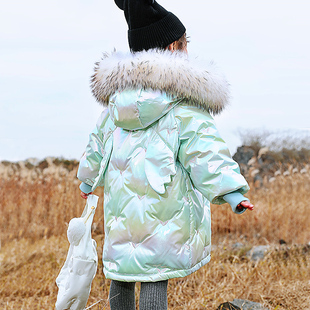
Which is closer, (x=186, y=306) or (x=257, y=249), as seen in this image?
(x=186, y=306)

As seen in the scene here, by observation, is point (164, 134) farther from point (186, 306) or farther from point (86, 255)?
point (186, 306)

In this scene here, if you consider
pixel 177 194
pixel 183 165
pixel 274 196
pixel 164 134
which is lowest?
pixel 274 196

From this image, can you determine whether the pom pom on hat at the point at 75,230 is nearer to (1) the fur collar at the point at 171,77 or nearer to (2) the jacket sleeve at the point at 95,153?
(2) the jacket sleeve at the point at 95,153

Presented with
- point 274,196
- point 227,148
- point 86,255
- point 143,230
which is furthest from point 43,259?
point 274,196

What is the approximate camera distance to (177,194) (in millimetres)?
1925

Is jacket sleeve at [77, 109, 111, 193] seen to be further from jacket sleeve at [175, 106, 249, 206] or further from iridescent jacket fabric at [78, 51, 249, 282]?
jacket sleeve at [175, 106, 249, 206]

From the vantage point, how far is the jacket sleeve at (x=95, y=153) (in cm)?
229

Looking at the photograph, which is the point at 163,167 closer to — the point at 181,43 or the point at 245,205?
the point at 245,205

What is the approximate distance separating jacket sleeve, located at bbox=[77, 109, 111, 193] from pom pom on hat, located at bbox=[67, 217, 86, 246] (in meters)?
0.23

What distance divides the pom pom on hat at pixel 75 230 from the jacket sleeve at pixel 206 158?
674 mm

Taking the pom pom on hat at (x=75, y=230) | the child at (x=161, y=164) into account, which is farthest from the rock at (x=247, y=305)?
the pom pom on hat at (x=75, y=230)

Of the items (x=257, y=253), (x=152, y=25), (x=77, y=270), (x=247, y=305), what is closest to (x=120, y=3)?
(x=152, y=25)

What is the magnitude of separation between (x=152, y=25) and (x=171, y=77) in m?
0.35

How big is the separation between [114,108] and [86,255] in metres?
0.82
